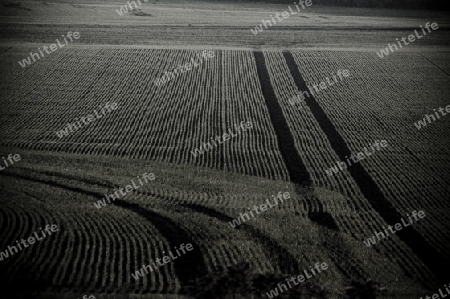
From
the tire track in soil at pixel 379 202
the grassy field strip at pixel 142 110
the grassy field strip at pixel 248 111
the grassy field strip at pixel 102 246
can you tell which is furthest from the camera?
the grassy field strip at pixel 142 110

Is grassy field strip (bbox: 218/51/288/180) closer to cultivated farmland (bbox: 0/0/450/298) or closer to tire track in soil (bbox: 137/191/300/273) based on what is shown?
cultivated farmland (bbox: 0/0/450/298)

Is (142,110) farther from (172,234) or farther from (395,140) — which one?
(395,140)

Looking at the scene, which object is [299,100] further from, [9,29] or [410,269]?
[9,29]

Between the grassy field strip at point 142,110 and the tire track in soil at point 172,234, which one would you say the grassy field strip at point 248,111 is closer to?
the grassy field strip at point 142,110

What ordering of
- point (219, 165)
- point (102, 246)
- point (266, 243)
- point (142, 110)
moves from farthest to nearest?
point (142, 110), point (219, 165), point (266, 243), point (102, 246)

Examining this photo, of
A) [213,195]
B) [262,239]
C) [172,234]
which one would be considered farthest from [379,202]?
[172,234]

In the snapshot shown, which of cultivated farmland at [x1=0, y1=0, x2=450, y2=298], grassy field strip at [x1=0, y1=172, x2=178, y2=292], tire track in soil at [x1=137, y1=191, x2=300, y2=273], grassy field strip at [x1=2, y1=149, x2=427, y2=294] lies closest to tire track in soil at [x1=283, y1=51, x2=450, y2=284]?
cultivated farmland at [x1=0, y1=0, x2=450, y2=298]

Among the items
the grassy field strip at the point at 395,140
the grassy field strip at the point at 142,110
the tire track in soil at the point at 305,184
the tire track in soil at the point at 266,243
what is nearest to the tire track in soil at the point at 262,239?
the tire track in soil at the point at 266,243
